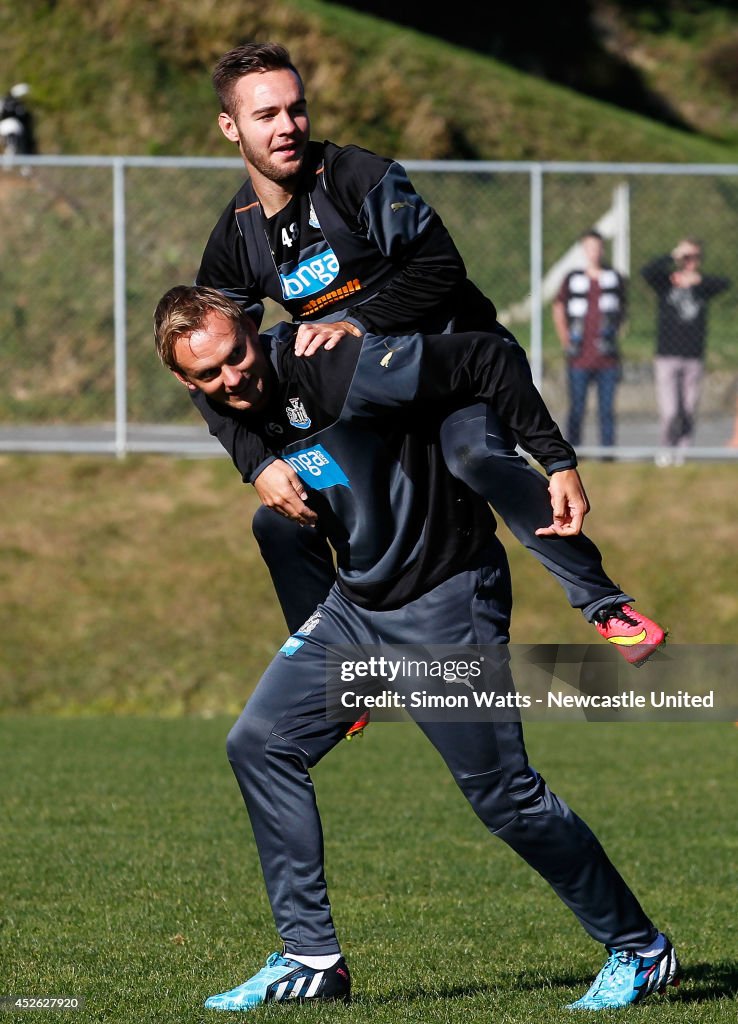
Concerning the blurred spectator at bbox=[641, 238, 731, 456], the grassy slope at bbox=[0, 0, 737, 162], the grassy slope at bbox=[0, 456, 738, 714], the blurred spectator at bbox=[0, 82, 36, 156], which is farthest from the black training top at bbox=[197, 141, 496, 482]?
the grassy slope at bbox=[0, 0, 737, 162]

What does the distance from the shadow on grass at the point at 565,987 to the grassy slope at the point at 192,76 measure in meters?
21.6

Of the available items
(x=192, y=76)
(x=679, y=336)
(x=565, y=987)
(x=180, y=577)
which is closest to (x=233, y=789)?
(x=180, y=577)

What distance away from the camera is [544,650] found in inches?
200

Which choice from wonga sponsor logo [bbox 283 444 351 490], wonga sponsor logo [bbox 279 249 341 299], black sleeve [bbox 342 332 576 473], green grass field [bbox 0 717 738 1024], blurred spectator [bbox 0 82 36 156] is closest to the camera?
black sleeve [bbox 342 332 576 473]

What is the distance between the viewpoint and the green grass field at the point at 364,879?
489 cm

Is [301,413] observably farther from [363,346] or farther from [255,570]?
[255,570]

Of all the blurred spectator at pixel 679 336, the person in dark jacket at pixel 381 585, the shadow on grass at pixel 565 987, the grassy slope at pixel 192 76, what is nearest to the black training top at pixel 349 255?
the person in dark jacket at pixel 381 585

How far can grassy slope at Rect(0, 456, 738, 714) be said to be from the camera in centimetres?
1173

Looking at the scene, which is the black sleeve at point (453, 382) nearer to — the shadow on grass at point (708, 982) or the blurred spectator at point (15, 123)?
the shadow on grass at point (708, 982)

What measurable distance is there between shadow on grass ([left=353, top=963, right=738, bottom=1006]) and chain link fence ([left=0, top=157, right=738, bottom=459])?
8.24 metres

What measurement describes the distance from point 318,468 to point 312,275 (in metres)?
0.80

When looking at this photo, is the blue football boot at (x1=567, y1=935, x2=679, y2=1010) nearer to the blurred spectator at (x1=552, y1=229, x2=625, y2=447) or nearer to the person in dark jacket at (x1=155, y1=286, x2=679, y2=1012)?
the person in dark jacket at (x1=155, y1=286, x2=679, y2=1012)

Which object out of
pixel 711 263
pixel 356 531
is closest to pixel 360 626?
pixel 356 531

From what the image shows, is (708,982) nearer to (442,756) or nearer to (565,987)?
(565,987)
